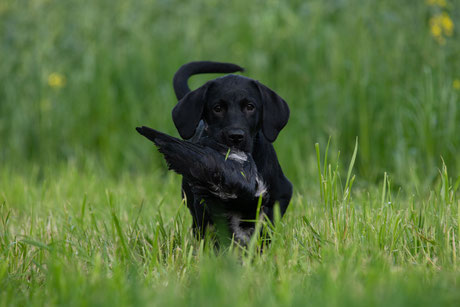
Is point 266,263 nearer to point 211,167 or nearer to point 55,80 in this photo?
point 211,167

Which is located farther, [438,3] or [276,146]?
[438,3]

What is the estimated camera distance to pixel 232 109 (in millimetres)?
3350

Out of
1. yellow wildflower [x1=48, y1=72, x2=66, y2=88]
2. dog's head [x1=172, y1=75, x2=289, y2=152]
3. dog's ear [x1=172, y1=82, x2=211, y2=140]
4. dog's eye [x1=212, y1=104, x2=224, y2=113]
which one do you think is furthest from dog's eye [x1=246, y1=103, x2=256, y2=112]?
yellow wildflower [x1=48, y1=72, x2=66, y2=88]

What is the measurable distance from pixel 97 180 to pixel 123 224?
1.71m

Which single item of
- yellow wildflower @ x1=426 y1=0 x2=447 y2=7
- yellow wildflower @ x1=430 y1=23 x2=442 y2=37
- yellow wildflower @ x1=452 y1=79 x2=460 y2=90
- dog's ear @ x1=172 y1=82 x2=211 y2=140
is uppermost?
yellow wildflower @ x1=426 y1=0 x2=447 y2=7

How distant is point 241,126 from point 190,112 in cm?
38

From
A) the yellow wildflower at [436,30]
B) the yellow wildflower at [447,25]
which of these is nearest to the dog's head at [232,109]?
the yellow wildflower at [436,30]

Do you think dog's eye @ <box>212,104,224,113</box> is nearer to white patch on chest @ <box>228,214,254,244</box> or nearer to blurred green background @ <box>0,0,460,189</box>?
white patch on chest @ <box>228,214,254,244</box>

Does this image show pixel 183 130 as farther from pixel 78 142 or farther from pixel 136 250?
pixel 78 142

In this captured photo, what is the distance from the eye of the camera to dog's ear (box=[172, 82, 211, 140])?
11.2ft

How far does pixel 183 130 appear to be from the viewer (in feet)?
11.2

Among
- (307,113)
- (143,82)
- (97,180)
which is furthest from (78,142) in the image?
(307,113)

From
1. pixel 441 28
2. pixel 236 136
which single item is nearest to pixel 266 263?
pixel 236 136

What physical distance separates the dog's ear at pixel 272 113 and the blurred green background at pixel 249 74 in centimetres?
195
